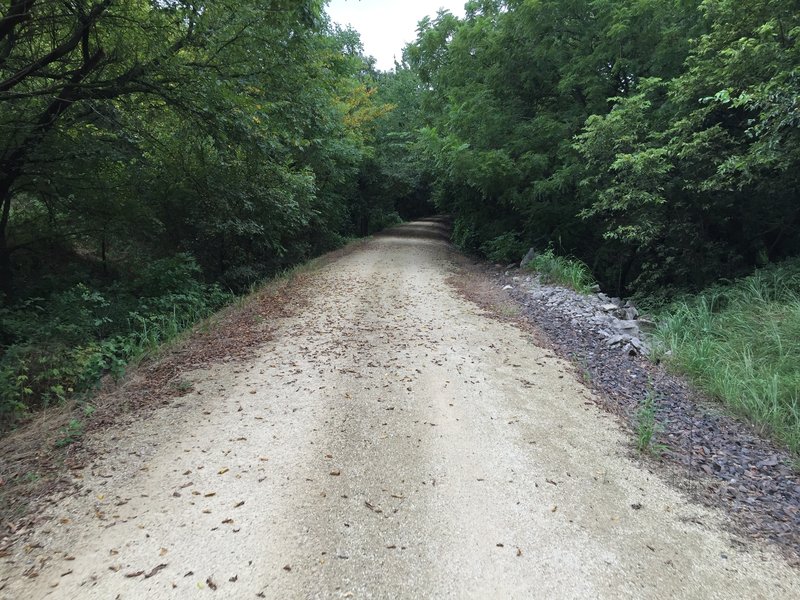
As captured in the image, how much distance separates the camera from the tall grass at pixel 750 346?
14.3 feet

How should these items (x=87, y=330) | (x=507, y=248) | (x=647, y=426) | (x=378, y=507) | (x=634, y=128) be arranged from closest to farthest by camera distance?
(x=378, y=507), (x=647, y=426), (x=87, y=330), (x=634, y=128), (x=507, y=248)

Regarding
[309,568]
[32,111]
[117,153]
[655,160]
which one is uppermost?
[32,111]

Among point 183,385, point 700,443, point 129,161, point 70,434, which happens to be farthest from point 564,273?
point 70,434

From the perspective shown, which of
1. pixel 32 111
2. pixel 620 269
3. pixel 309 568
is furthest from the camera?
pixel 620 269

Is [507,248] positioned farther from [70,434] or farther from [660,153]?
[70,434]

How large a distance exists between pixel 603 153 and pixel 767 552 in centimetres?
800

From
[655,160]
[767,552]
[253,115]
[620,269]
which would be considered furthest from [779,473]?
[620,269]

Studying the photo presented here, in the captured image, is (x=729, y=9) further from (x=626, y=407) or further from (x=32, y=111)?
(x=32, y=111)

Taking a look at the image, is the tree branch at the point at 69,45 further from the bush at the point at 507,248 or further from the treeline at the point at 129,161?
the bush at the point at 507,248

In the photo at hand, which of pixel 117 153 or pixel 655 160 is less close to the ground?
pixel 117 153

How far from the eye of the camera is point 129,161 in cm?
779

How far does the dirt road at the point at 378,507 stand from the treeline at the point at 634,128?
17.4 feet

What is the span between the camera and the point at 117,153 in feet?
24.3

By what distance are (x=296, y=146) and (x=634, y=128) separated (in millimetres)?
7328
